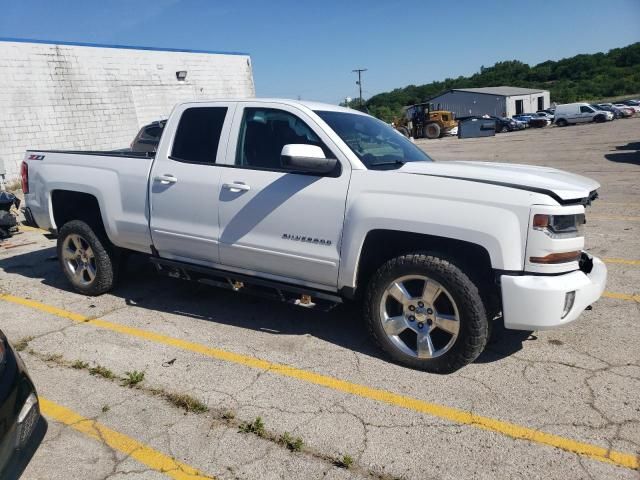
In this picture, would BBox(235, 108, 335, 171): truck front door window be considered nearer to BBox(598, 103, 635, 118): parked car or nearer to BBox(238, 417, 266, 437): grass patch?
BBox(238, 417, 266, 437): grass patch

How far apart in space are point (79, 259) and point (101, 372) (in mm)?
2126

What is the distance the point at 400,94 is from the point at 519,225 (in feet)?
411

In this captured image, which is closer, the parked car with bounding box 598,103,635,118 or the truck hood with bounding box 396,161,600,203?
the truck hood with bounding box 396,161,600,203

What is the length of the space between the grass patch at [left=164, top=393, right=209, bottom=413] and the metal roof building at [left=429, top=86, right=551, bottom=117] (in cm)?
7296

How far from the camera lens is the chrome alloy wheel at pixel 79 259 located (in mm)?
5539

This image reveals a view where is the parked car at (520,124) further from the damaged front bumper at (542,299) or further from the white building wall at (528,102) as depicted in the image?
the damaged front bumper at (542,299)

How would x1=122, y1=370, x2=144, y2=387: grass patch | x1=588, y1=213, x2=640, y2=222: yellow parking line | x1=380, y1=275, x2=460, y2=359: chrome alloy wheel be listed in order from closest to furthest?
x1=380, y1=275, x2=460, y2=359: chrome alloy wheel < x1=122, y1=370, x2=144, y2=387: grass patch < x1=588, y1=213, x2=640, y2=222: yellow parking line

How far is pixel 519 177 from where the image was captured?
3.54 m

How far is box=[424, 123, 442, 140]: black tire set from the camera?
4416 centimetres

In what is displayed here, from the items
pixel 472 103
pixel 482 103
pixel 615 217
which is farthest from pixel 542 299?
pixel 472 103

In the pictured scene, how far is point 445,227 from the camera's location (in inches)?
134

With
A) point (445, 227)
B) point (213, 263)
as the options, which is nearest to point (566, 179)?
point (445, 227)

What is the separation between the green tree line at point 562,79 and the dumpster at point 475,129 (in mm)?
38745

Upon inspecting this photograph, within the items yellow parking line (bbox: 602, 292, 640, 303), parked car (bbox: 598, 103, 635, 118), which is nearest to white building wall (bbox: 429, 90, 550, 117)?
parked car (bbox: 598, 103, 635, 118)
